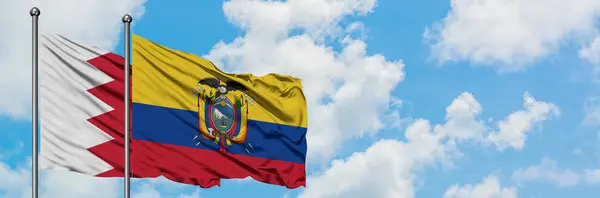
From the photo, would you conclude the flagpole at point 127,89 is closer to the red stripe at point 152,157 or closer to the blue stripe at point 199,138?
the red stripe at point 152,157

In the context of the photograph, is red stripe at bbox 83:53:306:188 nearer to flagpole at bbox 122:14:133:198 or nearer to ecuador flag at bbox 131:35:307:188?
ecuador flag at bbox 131:35:307:188

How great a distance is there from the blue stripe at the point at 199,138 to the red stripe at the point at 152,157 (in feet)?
0.62

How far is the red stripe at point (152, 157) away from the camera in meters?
30.3

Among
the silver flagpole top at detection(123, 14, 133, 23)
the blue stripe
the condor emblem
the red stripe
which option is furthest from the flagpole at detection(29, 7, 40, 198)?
the condor emblem

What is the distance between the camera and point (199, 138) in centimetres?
3234

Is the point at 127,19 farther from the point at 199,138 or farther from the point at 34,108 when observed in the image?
the point at 199,138

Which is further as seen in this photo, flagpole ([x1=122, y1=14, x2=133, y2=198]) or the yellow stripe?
the yellow stripe

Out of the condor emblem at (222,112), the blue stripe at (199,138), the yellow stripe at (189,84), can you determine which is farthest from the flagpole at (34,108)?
the condor emblem at (222,112)

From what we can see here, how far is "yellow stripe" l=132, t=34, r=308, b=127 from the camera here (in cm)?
3103

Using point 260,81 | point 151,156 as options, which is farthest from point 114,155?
point 260,81

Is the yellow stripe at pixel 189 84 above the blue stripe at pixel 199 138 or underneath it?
above

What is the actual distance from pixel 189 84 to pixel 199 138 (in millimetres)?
1352

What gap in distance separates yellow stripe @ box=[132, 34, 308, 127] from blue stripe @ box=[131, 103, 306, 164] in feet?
0.58

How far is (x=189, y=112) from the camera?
3231cm
